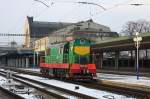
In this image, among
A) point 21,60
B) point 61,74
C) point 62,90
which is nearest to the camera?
point 62,90

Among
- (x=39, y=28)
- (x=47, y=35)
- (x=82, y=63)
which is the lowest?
(x=82, y=63)

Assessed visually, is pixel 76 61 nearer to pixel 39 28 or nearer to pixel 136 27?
pixel 136 27

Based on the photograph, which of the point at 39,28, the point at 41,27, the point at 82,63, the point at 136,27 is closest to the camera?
the point at 82,63

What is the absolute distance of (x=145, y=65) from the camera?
56312 mm

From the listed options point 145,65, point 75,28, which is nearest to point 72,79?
point 145,65

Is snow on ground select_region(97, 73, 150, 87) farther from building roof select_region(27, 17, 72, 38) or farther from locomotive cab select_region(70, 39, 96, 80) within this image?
building roof select_region(27, 17, 72, 38)

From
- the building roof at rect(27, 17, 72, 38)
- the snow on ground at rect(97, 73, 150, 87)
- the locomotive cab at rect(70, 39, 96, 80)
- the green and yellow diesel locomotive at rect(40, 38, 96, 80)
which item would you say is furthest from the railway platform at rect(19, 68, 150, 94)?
the building roof at rect(27, 17, 72, 38)

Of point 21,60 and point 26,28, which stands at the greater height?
point 26,28

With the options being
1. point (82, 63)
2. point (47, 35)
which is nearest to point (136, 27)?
point (47, 35)

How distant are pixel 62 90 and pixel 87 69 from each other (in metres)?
8.86

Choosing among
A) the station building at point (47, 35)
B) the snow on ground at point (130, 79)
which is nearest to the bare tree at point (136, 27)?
the station building at point (47, 35)

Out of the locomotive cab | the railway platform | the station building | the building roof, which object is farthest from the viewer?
the building roof

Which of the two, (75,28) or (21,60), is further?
(21,60)

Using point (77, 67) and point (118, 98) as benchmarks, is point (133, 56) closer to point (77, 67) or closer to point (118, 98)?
point (77, 67)
